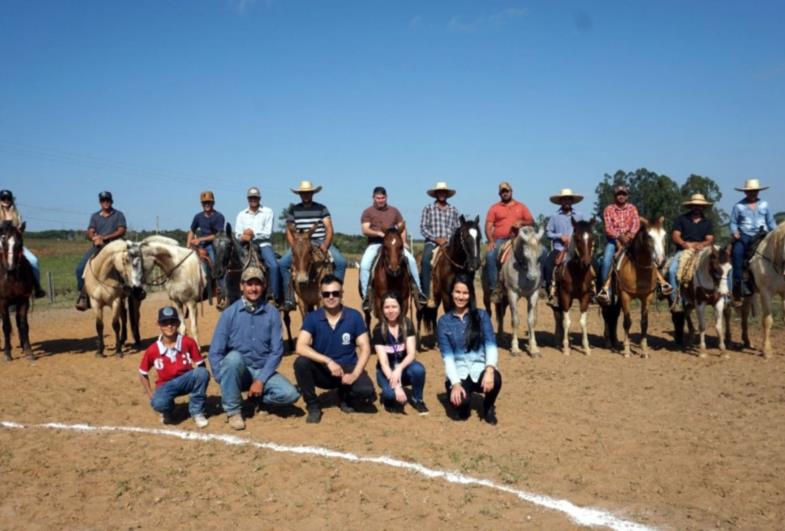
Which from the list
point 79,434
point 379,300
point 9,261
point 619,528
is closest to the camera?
point 619,528

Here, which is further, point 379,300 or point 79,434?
point 379,300

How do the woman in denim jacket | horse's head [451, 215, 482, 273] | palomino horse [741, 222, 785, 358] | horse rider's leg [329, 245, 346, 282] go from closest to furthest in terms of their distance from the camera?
the woman in denim jacket → horse's head [451, 215, 482, 273] → palomino horse [741, 222, 785, 358] → horse rider's leg [329, 245, 346, 282]

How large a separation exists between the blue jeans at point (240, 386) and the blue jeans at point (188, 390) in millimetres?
219

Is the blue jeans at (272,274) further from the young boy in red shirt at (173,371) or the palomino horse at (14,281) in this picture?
the palomino horse at (14,281)

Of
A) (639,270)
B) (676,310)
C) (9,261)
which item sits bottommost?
(676,310)

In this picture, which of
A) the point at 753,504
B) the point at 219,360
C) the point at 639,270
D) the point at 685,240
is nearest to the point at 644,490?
the point at 753,504

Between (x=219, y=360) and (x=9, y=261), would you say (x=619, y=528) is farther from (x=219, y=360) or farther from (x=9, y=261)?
(x=9, y=261)

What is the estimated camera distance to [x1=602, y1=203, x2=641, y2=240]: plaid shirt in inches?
451

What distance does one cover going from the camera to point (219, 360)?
271 inches

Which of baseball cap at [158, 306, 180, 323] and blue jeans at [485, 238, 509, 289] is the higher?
blue jeans at [485, 238, 509, 289]

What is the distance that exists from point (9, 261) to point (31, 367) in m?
1.96

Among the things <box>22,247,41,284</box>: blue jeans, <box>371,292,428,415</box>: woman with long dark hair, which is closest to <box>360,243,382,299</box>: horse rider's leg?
<box>371,292,428,415</box>: woman with long dark hair

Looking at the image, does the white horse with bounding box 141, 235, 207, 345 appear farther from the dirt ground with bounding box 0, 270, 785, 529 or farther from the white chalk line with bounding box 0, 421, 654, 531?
the white chalk line with bounding box 0, 421, 654, 531

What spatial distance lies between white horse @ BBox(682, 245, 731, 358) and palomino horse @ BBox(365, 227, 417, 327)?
5.38 metres
